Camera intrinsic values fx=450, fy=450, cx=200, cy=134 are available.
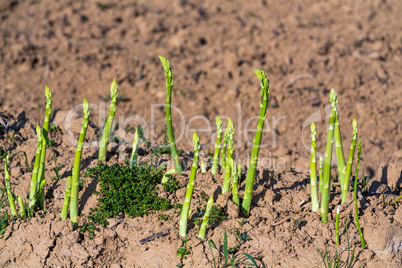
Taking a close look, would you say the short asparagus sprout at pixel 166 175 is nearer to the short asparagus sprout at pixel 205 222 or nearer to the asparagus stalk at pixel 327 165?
the short asparagus sprout at pixel 205 222

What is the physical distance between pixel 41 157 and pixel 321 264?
2.37m

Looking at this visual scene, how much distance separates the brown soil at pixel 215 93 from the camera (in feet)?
11.6

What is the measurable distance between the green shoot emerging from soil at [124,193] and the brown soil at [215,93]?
9cm

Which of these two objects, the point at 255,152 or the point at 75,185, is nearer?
the point at 255,152

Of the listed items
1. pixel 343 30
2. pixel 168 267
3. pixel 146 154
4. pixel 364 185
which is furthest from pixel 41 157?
pixel 343 30

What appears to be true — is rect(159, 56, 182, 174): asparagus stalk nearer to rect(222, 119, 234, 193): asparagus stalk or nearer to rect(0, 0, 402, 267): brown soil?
rect(0, 0, 402, 267): brown soil

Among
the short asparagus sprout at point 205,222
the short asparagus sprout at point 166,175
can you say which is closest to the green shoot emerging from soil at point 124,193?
the short asparagus sprout at point 166,175

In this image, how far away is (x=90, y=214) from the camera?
3.71 m

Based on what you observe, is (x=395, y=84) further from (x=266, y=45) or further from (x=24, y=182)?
(x=24, y=182)

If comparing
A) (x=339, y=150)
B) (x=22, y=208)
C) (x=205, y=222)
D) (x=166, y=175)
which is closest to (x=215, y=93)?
(x=166, y=175)

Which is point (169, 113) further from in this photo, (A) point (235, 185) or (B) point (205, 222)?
(B) point (205, 222)

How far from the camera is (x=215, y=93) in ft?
21.9

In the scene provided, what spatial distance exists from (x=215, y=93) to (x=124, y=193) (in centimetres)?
318

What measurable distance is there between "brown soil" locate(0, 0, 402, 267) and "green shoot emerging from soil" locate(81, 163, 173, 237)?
92 mm
